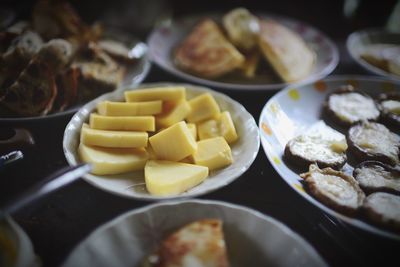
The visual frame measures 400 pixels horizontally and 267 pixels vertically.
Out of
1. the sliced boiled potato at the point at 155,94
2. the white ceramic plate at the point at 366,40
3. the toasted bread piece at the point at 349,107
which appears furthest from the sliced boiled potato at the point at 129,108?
the white ceramic plate at the point at 366,40

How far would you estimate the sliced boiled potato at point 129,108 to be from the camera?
130 cm

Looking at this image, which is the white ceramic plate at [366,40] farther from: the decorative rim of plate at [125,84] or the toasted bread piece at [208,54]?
the decorative rim of plate at [125,84]

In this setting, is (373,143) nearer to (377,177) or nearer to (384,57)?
(377,177)

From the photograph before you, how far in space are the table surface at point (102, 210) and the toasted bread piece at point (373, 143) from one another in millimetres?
300

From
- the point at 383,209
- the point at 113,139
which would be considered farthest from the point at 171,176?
the point at 383,209

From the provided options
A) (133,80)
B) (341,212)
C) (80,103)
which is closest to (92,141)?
(80,103)

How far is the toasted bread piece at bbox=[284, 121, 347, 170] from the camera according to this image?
48.6 inches

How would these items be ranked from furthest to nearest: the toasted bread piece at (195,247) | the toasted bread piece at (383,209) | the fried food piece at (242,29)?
the fried food piece at (242,29) < the toasted bread piece at (383,209) < the toasted bread piece at (195,247)

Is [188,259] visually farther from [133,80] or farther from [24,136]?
[133,80]

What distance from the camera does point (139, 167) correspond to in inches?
47.1

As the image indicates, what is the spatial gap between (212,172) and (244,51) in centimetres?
96

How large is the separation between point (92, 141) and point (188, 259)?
1.77 feet

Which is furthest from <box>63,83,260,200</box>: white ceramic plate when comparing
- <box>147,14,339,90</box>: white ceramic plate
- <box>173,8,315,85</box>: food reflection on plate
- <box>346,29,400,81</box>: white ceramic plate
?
<box>346,29,400,81</box>: white ceramic plate

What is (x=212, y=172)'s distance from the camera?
121cm
